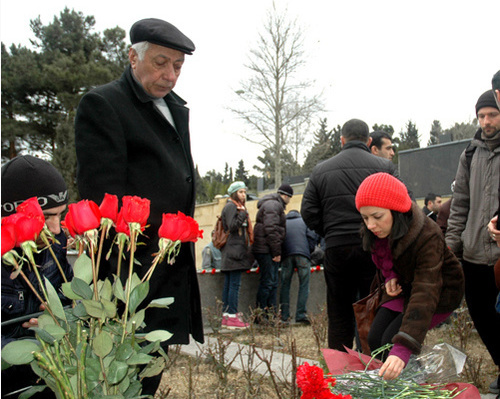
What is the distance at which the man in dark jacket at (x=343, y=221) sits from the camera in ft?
12.1

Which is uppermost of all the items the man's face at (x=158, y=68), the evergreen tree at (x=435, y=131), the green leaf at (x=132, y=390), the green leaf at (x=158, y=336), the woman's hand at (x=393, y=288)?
the evergreen tree at (x=435, y=131)

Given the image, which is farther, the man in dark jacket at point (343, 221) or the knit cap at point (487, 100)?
the man in dark jacket at point (343, 221)

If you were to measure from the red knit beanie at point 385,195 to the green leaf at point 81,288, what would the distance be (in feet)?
5.96

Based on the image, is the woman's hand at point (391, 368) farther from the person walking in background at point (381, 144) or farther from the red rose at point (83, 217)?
the person walking in background at point (381, 144)

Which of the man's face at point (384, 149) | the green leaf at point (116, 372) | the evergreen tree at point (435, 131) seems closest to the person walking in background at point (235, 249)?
the man's face at point (384, 149)

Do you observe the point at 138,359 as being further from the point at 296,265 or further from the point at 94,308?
the point at 296,265

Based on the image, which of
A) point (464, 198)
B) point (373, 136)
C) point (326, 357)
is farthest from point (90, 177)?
point (373, 136)

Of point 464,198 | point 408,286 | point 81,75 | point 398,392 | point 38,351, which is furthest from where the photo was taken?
point 81,75

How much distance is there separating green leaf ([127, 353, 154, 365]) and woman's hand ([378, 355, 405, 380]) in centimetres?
123

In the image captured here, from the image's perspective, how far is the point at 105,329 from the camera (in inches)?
48.1

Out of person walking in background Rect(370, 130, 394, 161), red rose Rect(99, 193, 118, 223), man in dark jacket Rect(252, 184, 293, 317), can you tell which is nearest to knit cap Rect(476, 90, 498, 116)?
person walking in background Rect(370, 130, 394, 161)

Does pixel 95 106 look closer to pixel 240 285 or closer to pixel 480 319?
pixel 480 319

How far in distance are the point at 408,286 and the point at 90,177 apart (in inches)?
65.0

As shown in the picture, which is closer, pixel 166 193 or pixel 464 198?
pixel 166 193
